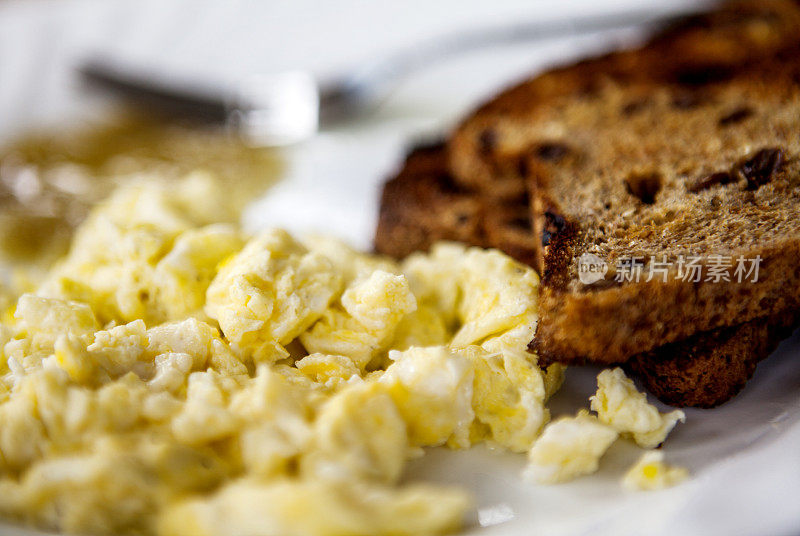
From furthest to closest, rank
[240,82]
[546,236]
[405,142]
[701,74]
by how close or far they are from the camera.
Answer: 1. [240,82]
2. [405,142]
3. [701,74]
4. [546,236]

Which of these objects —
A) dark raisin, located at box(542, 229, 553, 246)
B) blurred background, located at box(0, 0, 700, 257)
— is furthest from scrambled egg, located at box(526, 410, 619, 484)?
blurred background, located at box(0, 0, 700, 257)

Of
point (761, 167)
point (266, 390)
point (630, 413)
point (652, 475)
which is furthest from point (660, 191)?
point (266, 390)

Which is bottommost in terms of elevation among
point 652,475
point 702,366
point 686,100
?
point 652,475

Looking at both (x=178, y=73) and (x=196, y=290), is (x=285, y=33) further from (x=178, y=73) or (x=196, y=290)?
(x=196, y=290)

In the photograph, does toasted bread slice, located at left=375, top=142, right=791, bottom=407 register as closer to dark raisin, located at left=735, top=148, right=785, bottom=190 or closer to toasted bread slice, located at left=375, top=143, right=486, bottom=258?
toasted bread slice, located at left=375, top=143, right=486, bottom=258

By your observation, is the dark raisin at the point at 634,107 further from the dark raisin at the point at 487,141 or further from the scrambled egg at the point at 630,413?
the scrambled egg at the point at 630,413

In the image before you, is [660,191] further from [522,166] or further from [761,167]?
[522,166]
